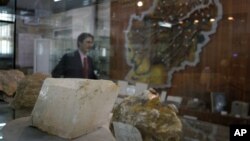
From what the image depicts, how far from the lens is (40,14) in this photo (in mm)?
811

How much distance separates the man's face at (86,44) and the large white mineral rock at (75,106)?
17 cm

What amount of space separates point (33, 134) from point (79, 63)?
0.21 metres

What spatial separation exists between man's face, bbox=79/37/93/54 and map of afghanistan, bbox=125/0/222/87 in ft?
0.56

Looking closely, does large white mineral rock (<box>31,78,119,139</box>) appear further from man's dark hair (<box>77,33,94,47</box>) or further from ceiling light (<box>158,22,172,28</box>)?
ceiling light (<box>158,22,172,28</box>)

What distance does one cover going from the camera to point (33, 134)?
18.4 inches

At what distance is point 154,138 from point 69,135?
0.49 ft

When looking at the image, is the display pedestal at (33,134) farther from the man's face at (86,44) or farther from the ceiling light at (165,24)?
the ceiling light at (165,24)

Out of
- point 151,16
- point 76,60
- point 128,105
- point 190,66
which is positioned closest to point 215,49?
point 190,66

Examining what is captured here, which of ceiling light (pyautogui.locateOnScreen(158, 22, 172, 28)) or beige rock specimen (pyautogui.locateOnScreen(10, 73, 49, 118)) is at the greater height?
ceiling light (pyautogui.locateOnScreen(158, 22, 172, 28))

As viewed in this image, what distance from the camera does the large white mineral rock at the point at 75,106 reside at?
Result: 444 millimetres

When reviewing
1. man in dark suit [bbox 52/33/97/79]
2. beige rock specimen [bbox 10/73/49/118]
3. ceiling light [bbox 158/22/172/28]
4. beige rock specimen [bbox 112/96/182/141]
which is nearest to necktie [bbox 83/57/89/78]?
man in dark suit [bbox 52/33/97/79]

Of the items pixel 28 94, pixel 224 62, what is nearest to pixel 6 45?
pixel 28 94

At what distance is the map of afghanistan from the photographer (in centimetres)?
87

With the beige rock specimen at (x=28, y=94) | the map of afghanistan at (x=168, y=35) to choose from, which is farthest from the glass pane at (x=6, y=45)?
the map of afghanistan at (x=168, y=35)
